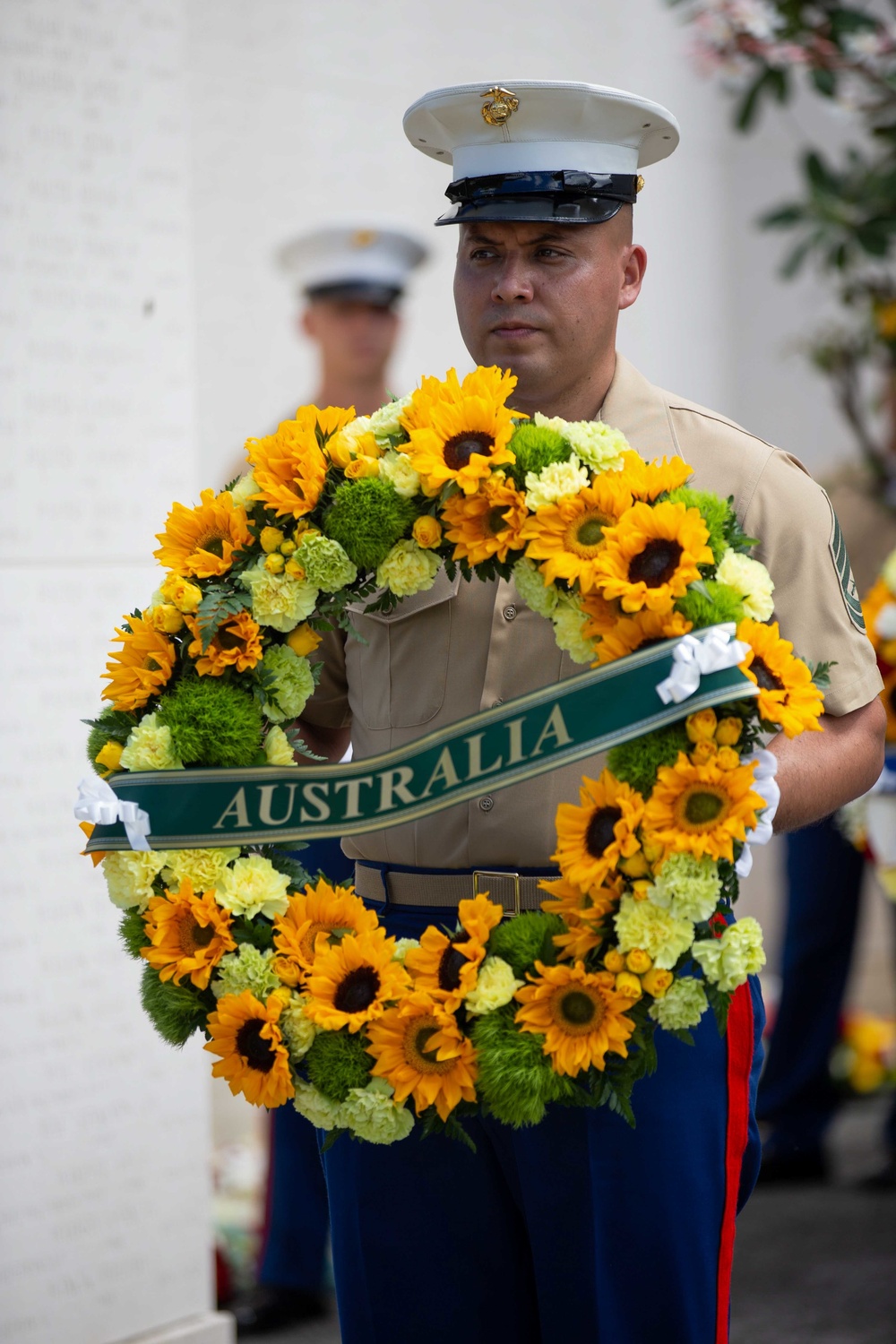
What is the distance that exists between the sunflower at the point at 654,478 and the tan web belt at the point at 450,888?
1.59 feet

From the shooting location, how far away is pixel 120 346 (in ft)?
9.74

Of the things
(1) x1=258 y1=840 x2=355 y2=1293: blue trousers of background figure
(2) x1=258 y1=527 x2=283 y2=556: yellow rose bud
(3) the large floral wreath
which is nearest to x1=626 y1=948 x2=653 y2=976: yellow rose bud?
(3) the large floral wreath

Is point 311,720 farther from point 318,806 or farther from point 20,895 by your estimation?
point 20,895

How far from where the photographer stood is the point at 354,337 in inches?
172

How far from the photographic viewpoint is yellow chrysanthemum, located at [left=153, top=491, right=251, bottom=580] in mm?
2018

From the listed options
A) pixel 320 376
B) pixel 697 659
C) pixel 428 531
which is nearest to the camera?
pixel 697 659

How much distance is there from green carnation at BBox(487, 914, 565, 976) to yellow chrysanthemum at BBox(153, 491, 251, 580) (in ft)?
1.93

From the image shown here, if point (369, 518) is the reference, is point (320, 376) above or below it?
above

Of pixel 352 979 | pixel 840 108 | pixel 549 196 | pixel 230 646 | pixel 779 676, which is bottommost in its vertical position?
pixel 352 979

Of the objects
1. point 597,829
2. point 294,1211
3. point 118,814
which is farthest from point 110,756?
point 294,1211

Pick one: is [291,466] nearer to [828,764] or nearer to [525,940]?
[525,940]

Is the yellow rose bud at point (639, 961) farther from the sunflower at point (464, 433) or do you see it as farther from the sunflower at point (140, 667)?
the sunflower at point (140, 667)

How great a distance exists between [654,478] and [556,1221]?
931 mm

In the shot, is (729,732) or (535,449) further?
(535,449)
